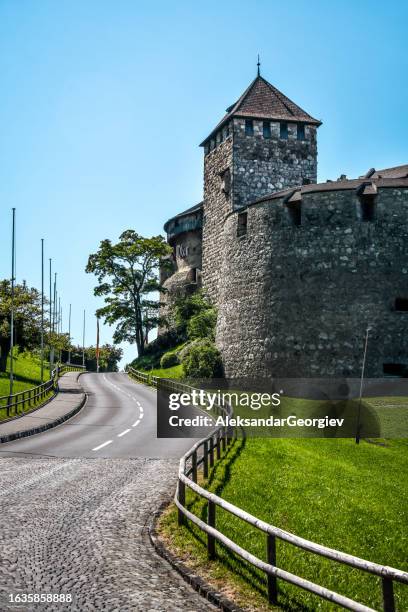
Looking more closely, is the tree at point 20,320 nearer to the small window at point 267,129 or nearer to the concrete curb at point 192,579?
the small window at point 267,129

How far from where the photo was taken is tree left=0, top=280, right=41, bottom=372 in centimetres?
4894

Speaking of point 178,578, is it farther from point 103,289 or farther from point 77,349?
point 77,349

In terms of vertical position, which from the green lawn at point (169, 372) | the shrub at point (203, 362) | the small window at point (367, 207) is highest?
the small window at point (367, 207)

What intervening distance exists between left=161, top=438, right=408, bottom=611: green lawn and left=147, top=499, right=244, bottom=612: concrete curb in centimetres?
19

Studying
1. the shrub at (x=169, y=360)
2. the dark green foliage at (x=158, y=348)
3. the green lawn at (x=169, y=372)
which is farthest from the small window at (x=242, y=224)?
the dark green foliage at (x=158, y=348)

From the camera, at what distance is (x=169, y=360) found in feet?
→ 182

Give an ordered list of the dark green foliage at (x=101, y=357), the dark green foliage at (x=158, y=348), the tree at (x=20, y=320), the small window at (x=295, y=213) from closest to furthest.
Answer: the small window at (x=295, y=213) → the tree at (x=20, y=320) → the dark green foliage at (x=158, y=348) → the dark green foliage at (x=101, y=357)

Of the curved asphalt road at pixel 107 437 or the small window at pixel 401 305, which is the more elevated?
the small window at pixel 401 305

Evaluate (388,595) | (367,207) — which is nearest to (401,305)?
(367,207)

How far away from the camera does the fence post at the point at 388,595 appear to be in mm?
5344

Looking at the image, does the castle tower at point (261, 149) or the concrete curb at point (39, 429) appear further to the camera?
the castle tower at point (261, 149)

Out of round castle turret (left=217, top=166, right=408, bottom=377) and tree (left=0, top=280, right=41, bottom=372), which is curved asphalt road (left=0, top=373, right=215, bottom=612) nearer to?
round castle turret (left=217, top=166, right=408, bottom=377)

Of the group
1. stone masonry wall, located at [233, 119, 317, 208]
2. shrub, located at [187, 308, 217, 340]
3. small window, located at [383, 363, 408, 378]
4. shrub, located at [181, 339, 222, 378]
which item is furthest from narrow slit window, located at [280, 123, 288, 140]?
small window, located at [383, 363, 408, 378]

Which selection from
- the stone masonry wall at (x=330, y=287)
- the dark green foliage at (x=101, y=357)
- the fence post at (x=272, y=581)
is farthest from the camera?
the dark green foliage at (x=101, y=357)
